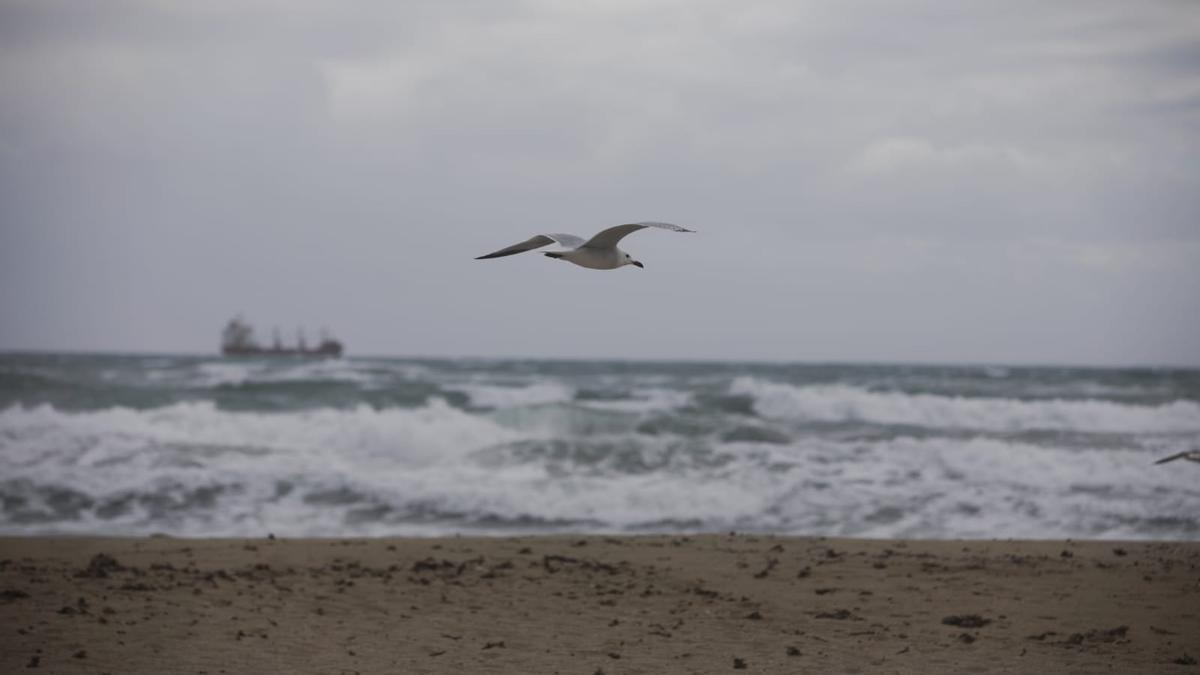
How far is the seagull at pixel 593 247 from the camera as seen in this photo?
6191mm

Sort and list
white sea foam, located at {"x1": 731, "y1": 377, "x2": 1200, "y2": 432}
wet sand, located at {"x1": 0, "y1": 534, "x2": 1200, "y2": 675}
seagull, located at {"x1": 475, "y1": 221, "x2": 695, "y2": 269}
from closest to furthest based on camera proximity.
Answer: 1. wet sand, located at {"x1": 0, "y1": 534, "x2": 1200, "y2": 675}
2. seagull, located at {"x1": 475, "y1": 221, "x2": 695, "y2": 269}
3. white sea foam, located at {"x1": 731, "y1": 377, "x2": 1200, "y2": 432}

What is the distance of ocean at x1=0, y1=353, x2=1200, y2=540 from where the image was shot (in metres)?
10.9

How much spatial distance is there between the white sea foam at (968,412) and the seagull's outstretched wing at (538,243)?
13.5 meters

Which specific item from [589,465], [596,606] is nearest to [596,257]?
[596,606]

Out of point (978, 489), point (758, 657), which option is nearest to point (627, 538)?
point (758, 657)

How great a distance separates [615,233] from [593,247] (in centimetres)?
19

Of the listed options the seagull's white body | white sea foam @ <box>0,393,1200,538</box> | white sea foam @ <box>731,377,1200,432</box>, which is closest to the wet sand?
white sea foam @ <box>0,393,1200,538</box>

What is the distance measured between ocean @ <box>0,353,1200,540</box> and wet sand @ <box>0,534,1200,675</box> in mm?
1934

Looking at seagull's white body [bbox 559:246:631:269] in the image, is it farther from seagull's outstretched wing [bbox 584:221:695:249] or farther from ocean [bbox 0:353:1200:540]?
ocean [bbox 0:353:1200:540]

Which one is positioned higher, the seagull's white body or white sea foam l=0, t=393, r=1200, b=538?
the seagull's white body

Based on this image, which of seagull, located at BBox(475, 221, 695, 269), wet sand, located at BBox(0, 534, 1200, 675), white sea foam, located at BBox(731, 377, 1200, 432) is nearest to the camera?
wet sand, located at BBox(0, 534, 1200, 675)

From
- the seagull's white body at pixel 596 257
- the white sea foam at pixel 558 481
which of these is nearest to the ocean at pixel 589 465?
the white sea foam at pixel 558 481

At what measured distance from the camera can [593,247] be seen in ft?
22.3

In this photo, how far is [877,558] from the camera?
810 centimetres
